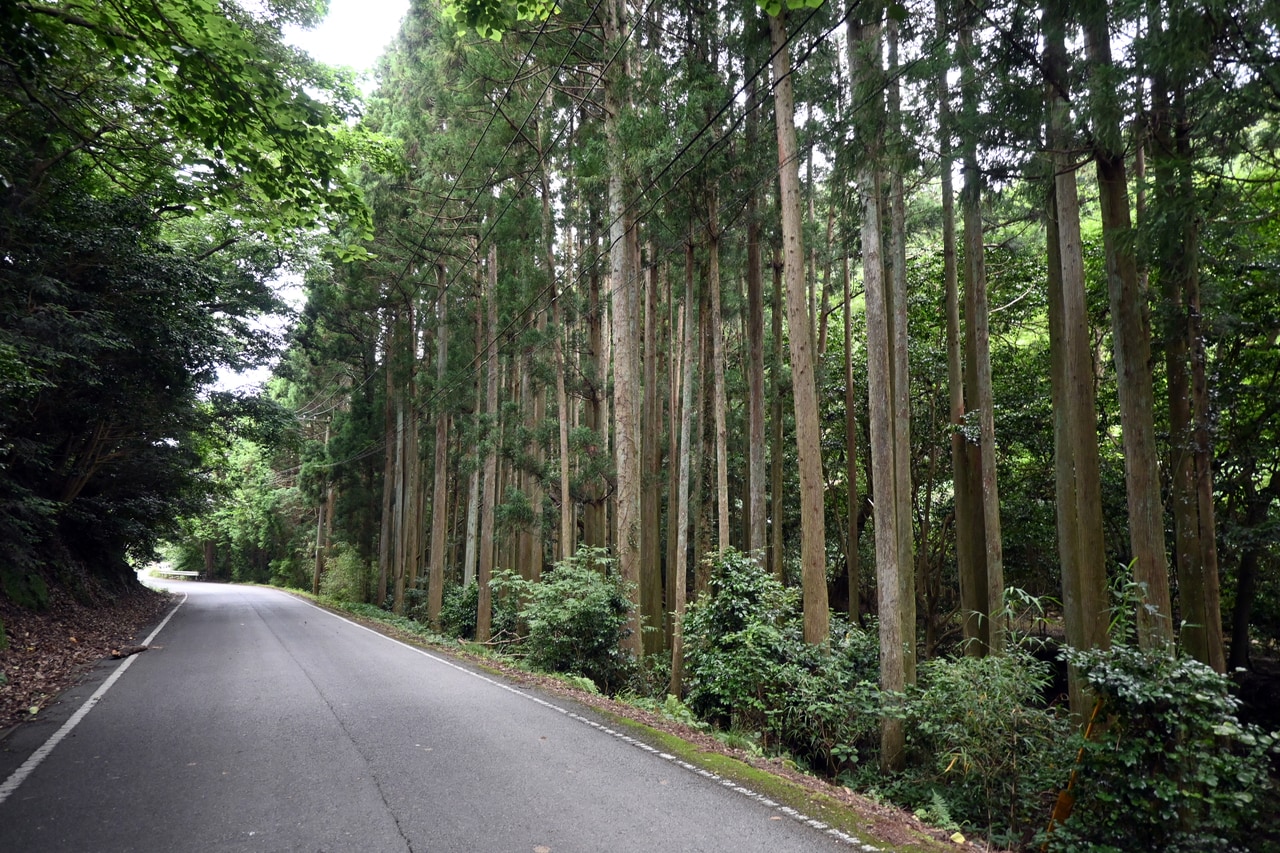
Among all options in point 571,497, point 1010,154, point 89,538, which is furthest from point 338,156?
point 89,538

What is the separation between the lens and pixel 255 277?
59.8 feet

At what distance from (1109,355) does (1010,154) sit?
10.2m

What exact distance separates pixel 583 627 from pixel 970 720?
656 cm

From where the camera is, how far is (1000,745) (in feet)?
20.7

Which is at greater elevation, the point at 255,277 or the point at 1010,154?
the point at 255,277

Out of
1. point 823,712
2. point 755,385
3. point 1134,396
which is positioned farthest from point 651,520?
point 1134,396

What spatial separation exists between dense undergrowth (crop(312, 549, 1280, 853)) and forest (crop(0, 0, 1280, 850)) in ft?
0.16

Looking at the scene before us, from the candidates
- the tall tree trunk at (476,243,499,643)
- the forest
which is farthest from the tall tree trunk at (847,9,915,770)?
the tall tree trunk at (476,243,499,643)

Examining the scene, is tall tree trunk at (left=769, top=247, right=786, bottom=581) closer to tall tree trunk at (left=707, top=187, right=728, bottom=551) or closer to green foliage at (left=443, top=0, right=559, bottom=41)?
tall tree trunk at (left=707, top=187, right=728, bottom=551)

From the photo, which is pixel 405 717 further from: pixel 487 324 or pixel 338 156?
pixel 487 324

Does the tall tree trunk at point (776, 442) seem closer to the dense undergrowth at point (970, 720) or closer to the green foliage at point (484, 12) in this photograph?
the dense undergrowth at point (970, 720)

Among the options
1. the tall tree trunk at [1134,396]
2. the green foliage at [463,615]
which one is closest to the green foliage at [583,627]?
the tall tree trunk at [1134,396]

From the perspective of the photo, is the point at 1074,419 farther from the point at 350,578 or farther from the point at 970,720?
the point at 350,578

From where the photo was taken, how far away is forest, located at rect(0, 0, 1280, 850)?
17.0 ft
